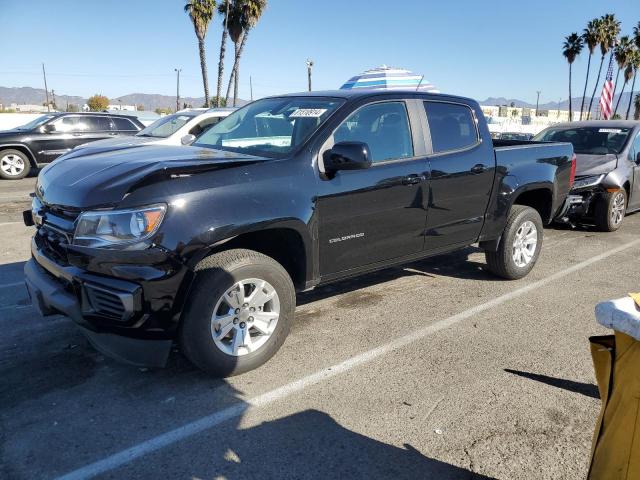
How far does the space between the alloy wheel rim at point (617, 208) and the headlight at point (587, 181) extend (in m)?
0.41

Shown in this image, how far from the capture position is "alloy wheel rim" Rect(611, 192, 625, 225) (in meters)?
8.08

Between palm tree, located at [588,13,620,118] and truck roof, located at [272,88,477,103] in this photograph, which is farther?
palm tree, located at [588,13,620,118]

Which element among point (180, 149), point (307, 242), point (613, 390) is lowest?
point (613, 390)

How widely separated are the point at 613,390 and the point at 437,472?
991 mm

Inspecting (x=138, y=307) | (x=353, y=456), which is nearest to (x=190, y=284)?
(x=138, y=307)

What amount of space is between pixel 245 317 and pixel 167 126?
6.93 meters

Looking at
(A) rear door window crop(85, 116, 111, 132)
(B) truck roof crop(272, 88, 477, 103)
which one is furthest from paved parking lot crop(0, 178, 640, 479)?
(A) rear door window crop(85, 116, 111, 132)

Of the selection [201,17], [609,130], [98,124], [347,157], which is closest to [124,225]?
[347,157]

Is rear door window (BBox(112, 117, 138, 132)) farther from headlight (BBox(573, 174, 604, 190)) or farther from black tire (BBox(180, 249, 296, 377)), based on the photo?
black tire (BBox(180, 249, 296, 377))

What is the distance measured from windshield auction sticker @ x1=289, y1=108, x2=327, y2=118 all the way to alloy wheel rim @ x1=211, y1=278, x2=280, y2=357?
1408 mm

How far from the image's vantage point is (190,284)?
10.1 feet

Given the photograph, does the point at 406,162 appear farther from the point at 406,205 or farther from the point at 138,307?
the point at 138,307

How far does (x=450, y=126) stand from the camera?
474 centimetres

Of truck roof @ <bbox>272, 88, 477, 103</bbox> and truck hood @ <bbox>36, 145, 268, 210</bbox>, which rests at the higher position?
truck roof @ <bbox>272, 88, 477, 103</bbox>
